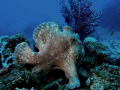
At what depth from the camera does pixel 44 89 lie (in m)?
1.91

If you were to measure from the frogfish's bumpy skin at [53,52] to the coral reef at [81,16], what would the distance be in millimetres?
4078

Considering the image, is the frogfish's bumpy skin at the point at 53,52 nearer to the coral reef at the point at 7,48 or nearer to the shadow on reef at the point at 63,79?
the shadow on reef at the point at 63,79

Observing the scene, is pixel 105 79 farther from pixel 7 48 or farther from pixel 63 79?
pixel 7 48

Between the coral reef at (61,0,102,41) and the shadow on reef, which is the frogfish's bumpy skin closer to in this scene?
the shadow on reef

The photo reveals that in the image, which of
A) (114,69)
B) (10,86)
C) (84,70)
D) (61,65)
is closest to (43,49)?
(61,65)

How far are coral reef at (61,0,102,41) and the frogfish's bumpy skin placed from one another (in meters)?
4.08

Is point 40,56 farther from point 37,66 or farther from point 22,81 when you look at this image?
point 22,81

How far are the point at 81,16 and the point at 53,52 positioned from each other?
481 centimetres

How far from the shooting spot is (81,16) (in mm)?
6137

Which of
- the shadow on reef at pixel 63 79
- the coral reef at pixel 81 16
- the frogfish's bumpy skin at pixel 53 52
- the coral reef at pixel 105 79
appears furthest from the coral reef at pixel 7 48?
the coral reef at pixel 81 16

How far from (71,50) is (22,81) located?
1.27 m

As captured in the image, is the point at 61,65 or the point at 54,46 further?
the point at 61,65

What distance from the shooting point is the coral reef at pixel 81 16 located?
5852mm

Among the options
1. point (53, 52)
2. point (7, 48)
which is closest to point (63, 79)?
point (53, 52)
